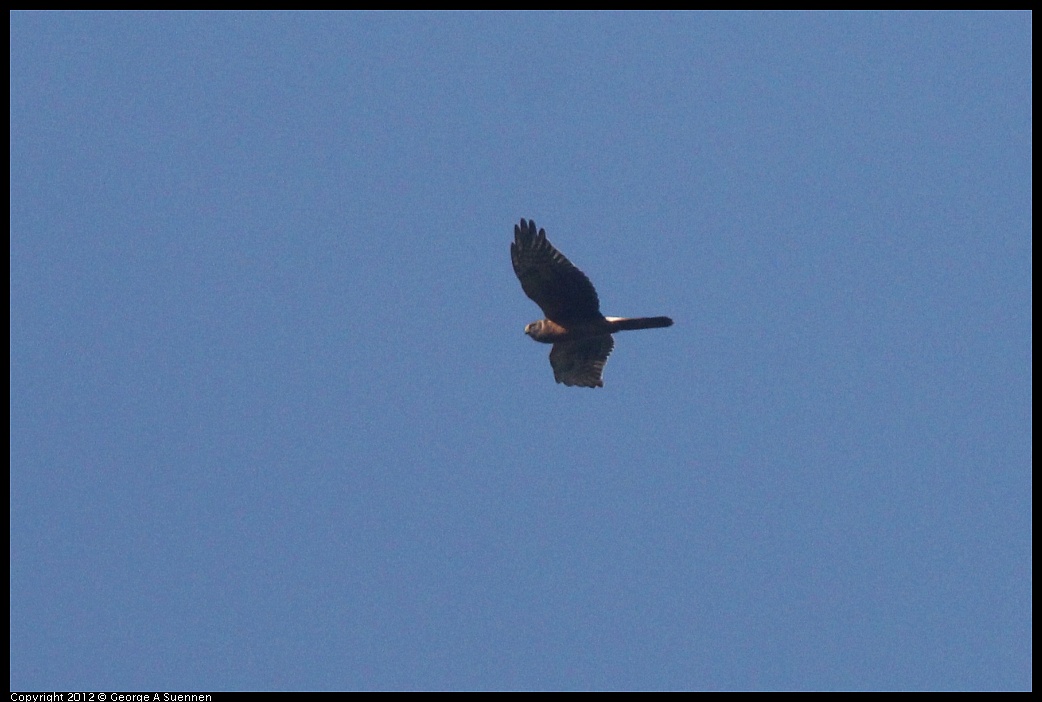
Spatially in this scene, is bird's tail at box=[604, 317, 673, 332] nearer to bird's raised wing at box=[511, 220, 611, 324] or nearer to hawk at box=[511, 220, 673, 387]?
hawk at box=[511, 220, 673, 387]

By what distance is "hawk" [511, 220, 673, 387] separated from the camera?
24438mm

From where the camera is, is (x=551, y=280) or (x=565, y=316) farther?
(x=565, y=316)

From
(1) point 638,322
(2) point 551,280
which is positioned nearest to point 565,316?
(2) point 551,280

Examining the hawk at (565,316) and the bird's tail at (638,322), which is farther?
the bird's tail at (638,322)

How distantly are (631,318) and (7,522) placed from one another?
13.6 m

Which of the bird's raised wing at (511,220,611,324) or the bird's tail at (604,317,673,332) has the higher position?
the bird's raised wing at (511,220,611,324)

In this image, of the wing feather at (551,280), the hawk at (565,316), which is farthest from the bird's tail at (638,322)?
the wing feather at (551,280)

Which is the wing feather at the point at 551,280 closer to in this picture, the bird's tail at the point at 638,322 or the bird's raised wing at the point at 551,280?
the bird's raised wing at the point at 551,280

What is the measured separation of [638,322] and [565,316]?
4.64ft

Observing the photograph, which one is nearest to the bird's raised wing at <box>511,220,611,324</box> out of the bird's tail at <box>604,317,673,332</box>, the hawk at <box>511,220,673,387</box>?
the hawk at <box>511,220,673,387</box>

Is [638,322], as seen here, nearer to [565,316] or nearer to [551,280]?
[565,316]

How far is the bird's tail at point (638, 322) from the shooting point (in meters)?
24.5

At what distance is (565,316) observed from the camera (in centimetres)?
2539
